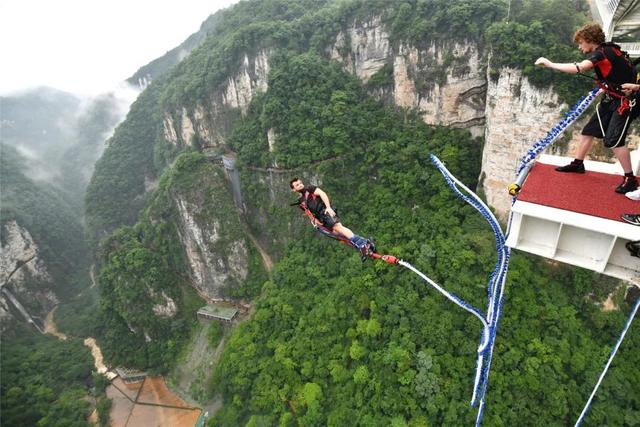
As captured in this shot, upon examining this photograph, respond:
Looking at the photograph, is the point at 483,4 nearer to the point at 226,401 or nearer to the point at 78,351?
the point at 226,401

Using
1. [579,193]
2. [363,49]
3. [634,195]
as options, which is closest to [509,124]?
[363,49]

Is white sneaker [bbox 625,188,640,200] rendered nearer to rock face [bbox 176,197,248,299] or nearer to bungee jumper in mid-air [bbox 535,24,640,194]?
bungee jumper in mid-air [bbox 535,24,640,194]

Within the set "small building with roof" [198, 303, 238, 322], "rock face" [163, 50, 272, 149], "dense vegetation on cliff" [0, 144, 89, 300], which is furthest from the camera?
"dense vegetation on cliff" [0, 144, 89, 300]

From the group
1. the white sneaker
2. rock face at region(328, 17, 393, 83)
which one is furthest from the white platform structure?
rock face at region(328, 17, 393, 83)

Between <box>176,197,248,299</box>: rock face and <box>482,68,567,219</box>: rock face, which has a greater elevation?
<box>482,68,567,219</box>: rock face

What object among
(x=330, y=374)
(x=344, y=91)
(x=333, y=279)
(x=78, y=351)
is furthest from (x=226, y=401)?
(x=344, y=91)

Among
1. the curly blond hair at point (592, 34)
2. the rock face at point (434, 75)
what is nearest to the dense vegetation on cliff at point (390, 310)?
the rock face at point (434, 75)
